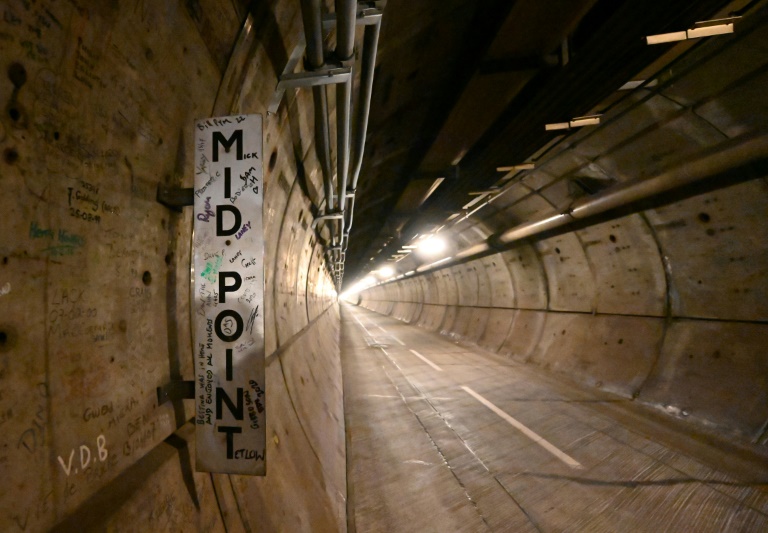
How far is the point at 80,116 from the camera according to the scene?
146cm

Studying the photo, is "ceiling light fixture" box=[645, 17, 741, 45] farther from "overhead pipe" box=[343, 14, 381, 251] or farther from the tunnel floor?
the tunnel floor

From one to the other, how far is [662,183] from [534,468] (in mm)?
5006

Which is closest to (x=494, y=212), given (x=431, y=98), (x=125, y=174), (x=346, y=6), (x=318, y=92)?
(x=431, y=98)

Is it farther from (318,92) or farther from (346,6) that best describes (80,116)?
(318,92)

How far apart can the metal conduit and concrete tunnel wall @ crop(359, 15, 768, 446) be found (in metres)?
0.09

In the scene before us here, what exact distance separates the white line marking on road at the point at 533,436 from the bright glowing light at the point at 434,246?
27.6 ft

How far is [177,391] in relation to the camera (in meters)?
2.04

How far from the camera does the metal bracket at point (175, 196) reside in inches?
78.3

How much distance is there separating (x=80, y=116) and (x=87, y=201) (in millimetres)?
366

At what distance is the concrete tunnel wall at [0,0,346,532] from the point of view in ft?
4.01

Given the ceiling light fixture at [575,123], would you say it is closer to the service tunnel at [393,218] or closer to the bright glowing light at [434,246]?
the service tunnel at [393,218]

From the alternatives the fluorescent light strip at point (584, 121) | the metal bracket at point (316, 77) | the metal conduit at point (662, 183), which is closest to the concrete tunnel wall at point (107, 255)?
the metal bracket at point (316, 77)

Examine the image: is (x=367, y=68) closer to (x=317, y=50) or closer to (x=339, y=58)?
(x=339, y=58)

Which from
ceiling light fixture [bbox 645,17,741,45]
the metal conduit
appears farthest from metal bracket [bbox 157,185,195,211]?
the metal conduit
